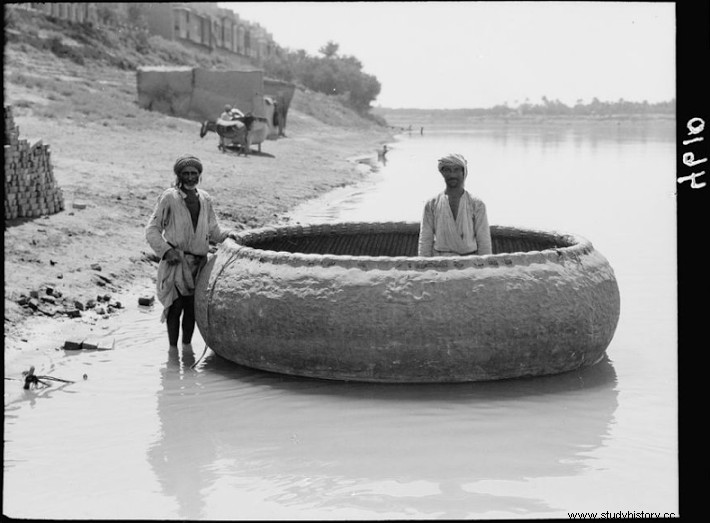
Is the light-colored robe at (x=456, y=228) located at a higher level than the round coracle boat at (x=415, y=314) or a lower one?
higher

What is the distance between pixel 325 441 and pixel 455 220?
75.9 inches

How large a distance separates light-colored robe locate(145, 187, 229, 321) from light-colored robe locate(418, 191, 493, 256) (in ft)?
4.76

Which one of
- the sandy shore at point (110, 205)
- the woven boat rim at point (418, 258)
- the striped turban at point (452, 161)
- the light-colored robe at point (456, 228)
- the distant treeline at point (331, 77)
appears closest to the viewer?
the woven boat rim at point (418, 258)

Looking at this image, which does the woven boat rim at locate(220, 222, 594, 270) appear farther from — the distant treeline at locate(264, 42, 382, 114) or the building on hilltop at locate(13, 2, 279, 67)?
the distant treeline at locate(264, 42, 382, 114)

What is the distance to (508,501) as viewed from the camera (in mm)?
4254

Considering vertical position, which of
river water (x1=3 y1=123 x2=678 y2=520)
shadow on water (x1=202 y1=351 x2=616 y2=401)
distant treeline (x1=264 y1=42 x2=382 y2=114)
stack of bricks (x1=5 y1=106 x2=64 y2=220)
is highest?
distant treeline (x1=264 y1=42 x2=382 y2=114)

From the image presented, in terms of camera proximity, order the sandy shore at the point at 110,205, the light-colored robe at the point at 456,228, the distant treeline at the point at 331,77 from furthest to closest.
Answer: the distant treeline at the point at 331,77, the sandy shore at the point at 110,205, the light-colored robe at the point at 456,228

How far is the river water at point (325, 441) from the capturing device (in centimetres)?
430

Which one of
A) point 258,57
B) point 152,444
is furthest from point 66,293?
point 258,57

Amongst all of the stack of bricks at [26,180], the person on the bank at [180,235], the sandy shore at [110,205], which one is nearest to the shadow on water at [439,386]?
the person on the bank at [180,235]

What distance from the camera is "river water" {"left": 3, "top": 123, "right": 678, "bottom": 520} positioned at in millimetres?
4305

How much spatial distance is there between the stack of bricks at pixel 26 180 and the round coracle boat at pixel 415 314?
188 inches

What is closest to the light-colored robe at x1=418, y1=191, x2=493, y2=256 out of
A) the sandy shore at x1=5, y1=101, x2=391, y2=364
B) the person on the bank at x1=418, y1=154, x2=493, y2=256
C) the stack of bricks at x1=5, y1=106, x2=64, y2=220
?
the person on the bank at x1=418, y1=154, x2=493, y2=256

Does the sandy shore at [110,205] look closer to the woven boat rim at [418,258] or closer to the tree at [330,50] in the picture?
the woven boat rim at [418,258]
